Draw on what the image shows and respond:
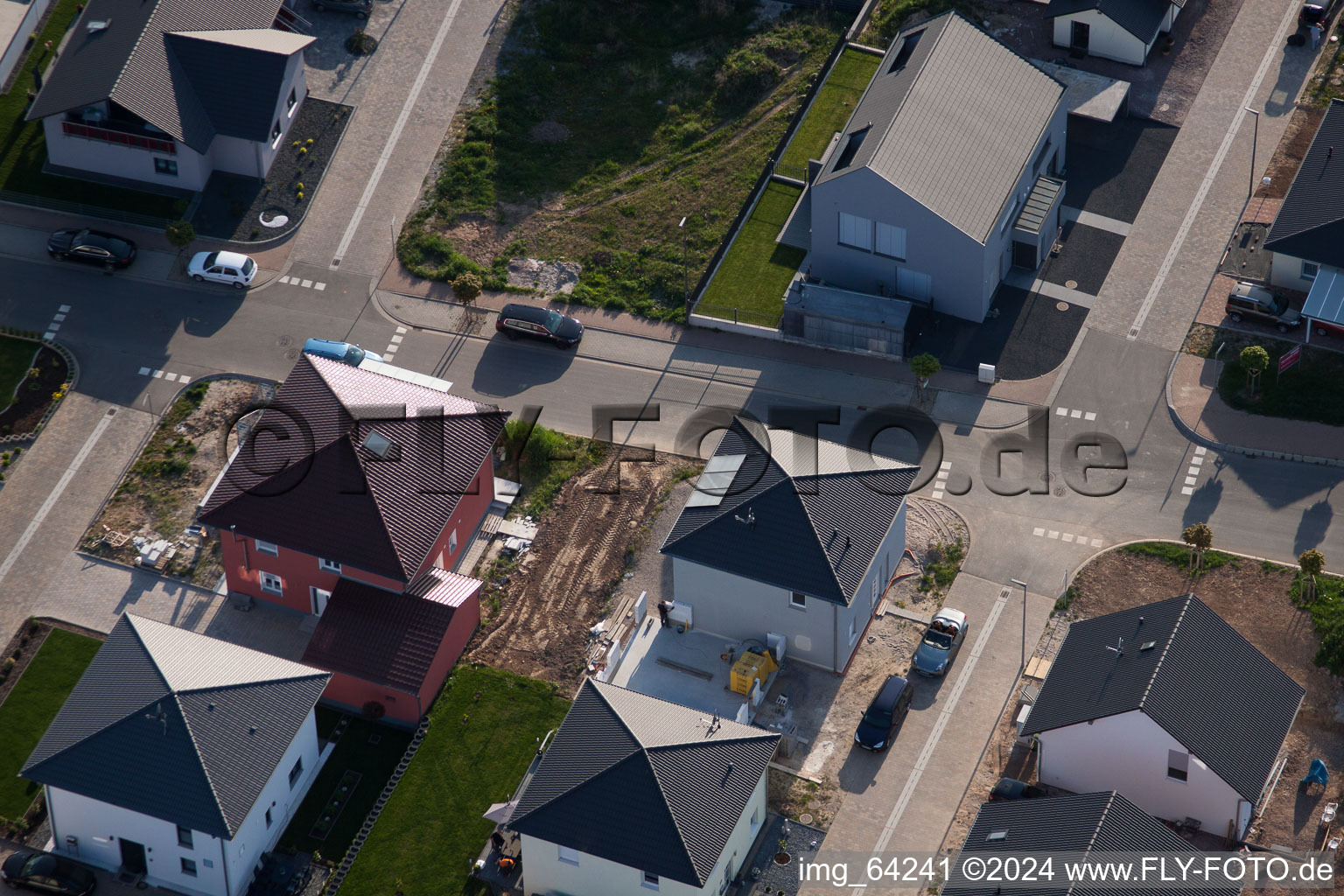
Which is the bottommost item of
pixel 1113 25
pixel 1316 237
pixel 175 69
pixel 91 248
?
pixel 91 248

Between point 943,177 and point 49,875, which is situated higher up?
point 943,177

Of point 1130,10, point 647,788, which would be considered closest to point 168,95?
point 647,788

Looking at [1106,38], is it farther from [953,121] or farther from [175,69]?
[175,69]

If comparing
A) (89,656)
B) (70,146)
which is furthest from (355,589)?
(70,146)

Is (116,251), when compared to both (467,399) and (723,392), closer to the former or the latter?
(467,399)

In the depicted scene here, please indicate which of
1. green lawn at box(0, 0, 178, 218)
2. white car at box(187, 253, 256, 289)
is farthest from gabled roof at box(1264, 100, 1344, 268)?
green lawn at box(0, 0, 178, 218)
